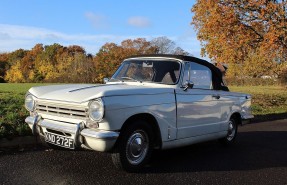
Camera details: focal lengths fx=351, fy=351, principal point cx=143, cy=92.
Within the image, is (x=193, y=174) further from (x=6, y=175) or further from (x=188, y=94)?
(x=6, y=175)

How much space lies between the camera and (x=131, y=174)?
5152mm

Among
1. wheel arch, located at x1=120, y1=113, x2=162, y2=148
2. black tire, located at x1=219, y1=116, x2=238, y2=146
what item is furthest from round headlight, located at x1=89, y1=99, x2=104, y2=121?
black tire, located at x1=219, y1=116, x2=238, y2=146

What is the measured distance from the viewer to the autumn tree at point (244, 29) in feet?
60.4

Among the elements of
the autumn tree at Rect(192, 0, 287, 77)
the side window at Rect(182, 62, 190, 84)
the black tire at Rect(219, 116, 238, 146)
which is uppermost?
the autumn tree at Rect(192, 0, 287, 77)

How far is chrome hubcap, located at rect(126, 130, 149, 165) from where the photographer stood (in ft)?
17.0

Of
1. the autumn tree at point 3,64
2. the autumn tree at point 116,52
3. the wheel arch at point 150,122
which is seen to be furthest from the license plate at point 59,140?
the autumn tree at point 3,64

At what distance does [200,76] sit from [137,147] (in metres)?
2.15

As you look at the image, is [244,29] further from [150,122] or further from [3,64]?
[3,64]

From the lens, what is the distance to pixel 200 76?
21.9 feet

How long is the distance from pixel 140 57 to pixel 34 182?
3.14 m

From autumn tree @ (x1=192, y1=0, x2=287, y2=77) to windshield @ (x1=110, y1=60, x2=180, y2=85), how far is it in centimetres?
1310

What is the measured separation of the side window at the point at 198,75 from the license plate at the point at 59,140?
227 cm

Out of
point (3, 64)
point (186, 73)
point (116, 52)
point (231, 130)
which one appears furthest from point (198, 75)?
point (3, 64)

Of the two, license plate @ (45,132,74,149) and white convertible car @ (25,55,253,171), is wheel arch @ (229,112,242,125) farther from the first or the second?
license plate @ (45,132,74,149)
